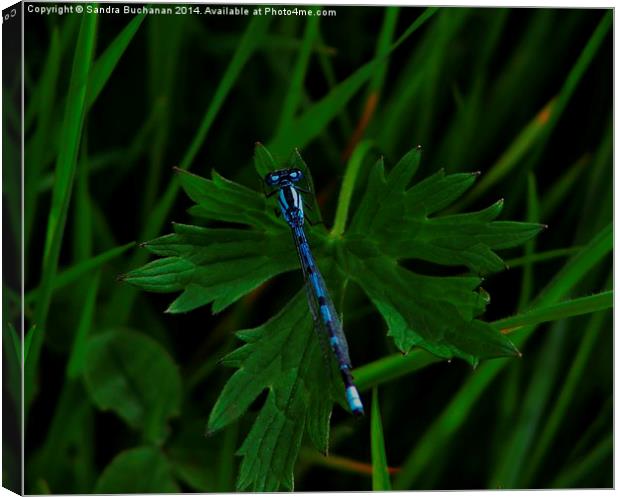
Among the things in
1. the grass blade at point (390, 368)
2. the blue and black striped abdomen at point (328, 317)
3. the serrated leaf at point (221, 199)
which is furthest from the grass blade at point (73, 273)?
the grass blade at point (390, 368)

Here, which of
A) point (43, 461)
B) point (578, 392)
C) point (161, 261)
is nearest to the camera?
point (161, 261)

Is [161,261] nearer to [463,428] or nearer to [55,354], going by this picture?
[55,354]

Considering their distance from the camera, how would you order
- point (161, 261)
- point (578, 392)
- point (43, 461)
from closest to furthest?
point (161, 261) < point (43, 461) < point (578, 392)

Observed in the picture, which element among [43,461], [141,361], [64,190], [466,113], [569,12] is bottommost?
[43,461]

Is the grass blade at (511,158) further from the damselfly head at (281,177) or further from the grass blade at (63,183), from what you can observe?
the grass blade at (63,183)

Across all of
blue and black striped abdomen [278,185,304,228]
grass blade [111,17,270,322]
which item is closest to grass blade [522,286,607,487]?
blue and black striped abdomen [278,185,304,228]

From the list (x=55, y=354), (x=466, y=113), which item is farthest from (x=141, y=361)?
(x=466, y=113)

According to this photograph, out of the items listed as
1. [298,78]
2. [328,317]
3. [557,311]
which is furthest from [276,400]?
[298,78]
